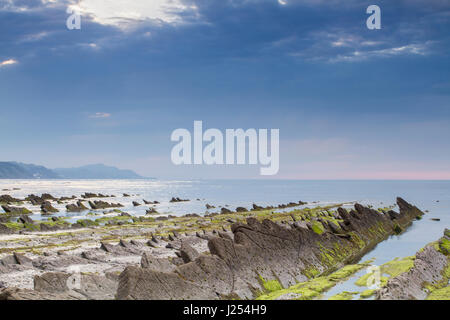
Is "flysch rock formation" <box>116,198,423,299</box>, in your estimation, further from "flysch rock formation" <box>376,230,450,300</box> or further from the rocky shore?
"flysch rock formation" <box>376,230,450,300</box>

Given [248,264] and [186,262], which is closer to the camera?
[248,264]

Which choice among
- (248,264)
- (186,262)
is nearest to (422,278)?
(248,264)

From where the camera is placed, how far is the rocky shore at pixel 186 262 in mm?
20797

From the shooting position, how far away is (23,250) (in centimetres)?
4197

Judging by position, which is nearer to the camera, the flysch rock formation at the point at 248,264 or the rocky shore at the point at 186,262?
the flysch rock formation at the point at 248,264

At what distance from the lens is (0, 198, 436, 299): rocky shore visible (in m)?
20.8

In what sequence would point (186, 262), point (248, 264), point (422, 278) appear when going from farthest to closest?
1. point (186, 262)
2. point (248, 264)
3. point (422, 278)

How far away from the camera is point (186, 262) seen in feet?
100

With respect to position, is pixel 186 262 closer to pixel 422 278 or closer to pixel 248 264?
pixel 248 264

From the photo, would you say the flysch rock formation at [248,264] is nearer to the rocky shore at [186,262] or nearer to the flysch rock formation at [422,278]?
the rocky shore at [186,262]

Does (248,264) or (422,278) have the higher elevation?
(248,264)

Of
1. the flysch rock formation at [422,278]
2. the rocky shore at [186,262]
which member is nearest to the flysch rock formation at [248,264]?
the rocky shore at [186,262]

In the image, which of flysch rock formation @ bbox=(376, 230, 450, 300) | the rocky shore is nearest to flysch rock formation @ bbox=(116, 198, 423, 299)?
the rocky shore
